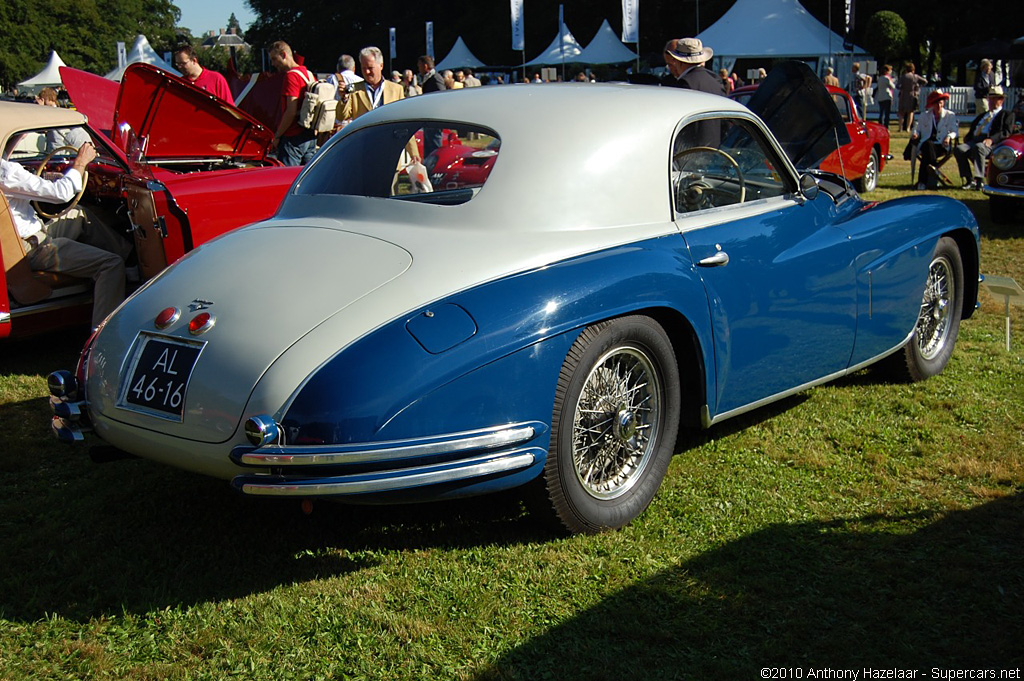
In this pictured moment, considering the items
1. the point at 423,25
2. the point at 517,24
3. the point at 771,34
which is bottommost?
the point at 771,34

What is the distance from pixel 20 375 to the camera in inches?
236

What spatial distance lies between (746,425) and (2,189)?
4.57 m

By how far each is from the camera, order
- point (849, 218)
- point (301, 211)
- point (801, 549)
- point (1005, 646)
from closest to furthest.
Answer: point (1005, 646)
point (801, 549)
point (301, 211)
point (849, 218)

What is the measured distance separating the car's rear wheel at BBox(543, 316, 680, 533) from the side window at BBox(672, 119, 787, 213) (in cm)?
76

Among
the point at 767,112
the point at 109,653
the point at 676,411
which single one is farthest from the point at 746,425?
the point at 109,653

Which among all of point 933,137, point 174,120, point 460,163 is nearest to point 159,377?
point 460,163

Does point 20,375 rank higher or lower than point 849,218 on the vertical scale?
lower

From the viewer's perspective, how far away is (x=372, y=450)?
9.70 ft

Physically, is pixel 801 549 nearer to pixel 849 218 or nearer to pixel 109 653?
pixel 849 218

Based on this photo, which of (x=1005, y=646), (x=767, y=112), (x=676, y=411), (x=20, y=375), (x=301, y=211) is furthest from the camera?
(x=20, y=375)

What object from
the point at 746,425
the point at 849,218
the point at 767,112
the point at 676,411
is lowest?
the point at 746,425

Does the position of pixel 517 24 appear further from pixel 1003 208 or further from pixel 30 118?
pixel 30 118

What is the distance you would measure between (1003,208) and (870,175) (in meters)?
2.97

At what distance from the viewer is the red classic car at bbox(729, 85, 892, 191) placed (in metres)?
12.8
